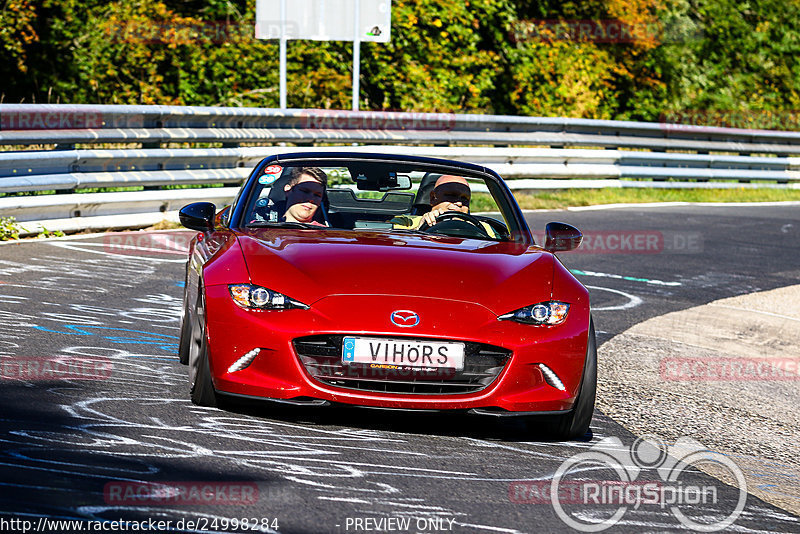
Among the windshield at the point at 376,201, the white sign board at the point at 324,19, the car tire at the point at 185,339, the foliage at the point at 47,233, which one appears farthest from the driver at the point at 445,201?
the white sign board at the point at 324,19

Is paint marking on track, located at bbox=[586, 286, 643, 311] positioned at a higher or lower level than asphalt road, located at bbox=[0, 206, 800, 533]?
lower

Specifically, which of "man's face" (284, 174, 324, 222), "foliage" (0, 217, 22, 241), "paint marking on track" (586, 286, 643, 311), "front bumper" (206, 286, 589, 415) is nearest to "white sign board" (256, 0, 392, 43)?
"foliage" (0, 217, 22, 241)

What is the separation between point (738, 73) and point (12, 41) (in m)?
22.9

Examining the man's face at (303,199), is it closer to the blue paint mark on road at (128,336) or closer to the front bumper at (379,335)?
the blue paint mark on road at (128,336)

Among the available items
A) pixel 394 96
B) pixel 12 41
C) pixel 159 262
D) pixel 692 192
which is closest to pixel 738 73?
pixel 394 96

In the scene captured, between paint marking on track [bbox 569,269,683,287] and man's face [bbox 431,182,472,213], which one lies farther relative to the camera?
paint marking on track [bbox 569,269,683,287]

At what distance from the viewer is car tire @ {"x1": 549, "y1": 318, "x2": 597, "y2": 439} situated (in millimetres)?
5535

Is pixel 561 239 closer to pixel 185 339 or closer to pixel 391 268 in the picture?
pixel 391 268

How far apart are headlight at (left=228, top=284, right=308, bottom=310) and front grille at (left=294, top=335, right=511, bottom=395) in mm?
174

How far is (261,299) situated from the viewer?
5367 millimetres

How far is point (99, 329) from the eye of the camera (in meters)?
7.46

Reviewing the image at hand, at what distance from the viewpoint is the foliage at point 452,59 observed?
24.7 meters

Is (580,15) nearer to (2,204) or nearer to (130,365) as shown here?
(2,204)

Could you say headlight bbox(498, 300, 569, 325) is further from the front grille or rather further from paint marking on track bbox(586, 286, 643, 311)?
paint marking on track bbox(586, 286, 643, 311)
